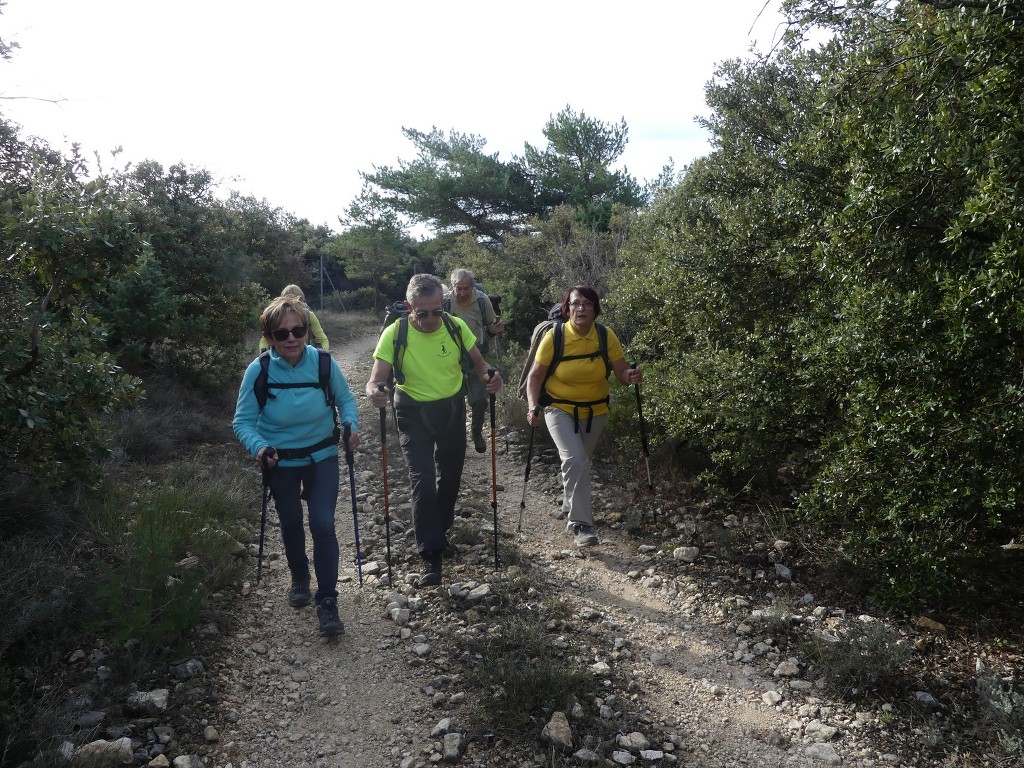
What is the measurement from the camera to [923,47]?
4.12 m

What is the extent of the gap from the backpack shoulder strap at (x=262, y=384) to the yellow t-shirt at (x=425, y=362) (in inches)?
41.3

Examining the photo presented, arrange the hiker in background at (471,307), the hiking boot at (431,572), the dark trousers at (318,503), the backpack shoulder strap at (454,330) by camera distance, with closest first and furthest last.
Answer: the dark trousers at (318,503), the hiking boot at (431,572), the backpack shoulder strap at (454,330), the hiker in background at (471,307)

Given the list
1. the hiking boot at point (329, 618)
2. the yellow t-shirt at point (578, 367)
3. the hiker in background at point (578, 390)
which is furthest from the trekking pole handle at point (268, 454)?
the yellow t-shirt at point (578, 367)

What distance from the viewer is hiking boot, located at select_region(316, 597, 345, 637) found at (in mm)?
4734

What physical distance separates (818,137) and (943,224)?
1.21m

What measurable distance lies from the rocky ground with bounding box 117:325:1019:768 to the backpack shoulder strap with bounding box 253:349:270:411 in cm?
155

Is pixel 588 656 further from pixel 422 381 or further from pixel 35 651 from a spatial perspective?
pixel 35 651

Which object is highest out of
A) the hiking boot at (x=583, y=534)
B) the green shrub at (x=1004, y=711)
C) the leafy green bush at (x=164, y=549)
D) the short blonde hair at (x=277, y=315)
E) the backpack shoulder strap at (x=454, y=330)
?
the short blonde hair at (x=277, y=315)

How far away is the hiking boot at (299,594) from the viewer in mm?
5125

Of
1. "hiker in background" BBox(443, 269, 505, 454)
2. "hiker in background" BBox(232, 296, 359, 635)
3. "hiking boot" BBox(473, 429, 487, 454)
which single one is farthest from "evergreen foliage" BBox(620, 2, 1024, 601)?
"hiker in background" BBox(232, 296, 359, 635)

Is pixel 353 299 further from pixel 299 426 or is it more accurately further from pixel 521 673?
pixel 521 673

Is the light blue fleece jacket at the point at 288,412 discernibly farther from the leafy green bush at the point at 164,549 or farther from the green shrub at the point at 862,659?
the green shrub at the point at 862,659

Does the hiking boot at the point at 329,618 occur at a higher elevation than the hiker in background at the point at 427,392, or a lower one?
lower

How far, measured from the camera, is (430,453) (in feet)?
18.5
